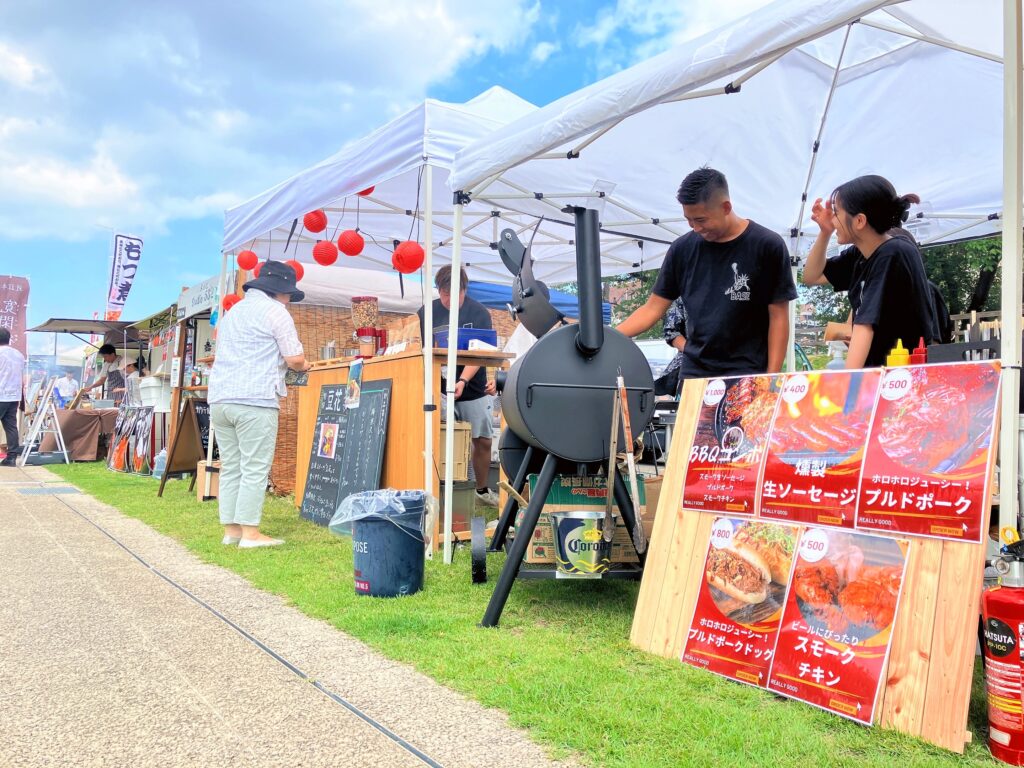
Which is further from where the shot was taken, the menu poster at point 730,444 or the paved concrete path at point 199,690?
the menu poster at point 730,444

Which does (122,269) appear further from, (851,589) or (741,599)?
(851,589)

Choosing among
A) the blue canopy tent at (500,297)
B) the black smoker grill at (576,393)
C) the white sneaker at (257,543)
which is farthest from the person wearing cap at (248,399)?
the blue canopy tent at (500,297)

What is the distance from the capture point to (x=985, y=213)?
231 inches

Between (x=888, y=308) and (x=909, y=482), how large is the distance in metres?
0.85

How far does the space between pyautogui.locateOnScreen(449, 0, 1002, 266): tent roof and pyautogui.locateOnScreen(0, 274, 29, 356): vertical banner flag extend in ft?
59.5

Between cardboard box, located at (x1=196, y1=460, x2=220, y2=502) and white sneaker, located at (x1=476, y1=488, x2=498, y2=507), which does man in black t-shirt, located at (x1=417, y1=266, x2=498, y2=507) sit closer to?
white sneaker, located at (x1=476, y1=488, x2=498, y2=507)

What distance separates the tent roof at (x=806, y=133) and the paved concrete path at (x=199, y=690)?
2351 mm

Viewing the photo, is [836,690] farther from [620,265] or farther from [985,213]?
[620,265]

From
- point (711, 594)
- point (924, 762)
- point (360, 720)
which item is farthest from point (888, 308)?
point (360, 720)

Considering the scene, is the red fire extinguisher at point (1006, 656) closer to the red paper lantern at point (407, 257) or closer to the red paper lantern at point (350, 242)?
the red paper lantern at point (407, 257)

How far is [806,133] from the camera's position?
17.5 feet

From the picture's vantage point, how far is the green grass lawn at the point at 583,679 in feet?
6.71

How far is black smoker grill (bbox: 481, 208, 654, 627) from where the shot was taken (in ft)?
10.5

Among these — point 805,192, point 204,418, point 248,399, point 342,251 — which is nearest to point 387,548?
point 248,399
